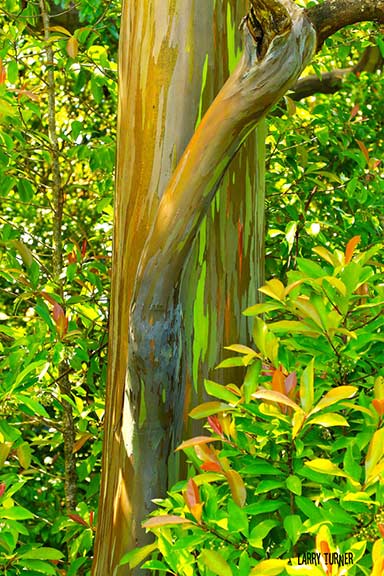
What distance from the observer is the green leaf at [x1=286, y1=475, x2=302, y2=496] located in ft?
4.73

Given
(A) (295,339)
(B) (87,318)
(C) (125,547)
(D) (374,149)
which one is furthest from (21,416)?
(D) (374,149)

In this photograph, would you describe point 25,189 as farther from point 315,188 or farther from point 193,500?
point 193,500

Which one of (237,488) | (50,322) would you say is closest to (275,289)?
(237,488)

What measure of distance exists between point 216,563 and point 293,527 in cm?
15

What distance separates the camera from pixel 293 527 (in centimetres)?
146

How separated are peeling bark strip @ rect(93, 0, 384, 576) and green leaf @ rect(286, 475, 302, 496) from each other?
68cm

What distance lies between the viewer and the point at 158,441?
2.12m

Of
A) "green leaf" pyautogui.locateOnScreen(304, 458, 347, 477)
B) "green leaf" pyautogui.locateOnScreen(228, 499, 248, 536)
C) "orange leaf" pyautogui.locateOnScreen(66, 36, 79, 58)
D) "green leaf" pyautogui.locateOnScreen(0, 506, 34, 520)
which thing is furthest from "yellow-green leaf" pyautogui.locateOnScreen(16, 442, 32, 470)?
"orange leaf" pyautogui.locateOnScreen(66, 36, 79, 58)

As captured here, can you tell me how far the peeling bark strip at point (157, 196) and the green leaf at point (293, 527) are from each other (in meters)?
0.69

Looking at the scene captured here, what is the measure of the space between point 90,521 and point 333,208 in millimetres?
1556

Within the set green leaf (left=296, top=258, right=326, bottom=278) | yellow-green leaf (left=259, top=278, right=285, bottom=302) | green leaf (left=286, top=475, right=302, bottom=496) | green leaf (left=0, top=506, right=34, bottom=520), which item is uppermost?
green leaf (left=296, top=258, right=326, bottom=278)

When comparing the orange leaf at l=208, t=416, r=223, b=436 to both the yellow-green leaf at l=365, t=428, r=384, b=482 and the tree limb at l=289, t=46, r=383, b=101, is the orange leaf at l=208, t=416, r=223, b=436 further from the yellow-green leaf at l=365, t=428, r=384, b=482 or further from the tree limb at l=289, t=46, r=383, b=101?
the tree limb at l=289, t=46, r=383, b=101

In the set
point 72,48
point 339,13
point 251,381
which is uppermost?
point 72,48

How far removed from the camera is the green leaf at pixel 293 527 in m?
1.44
